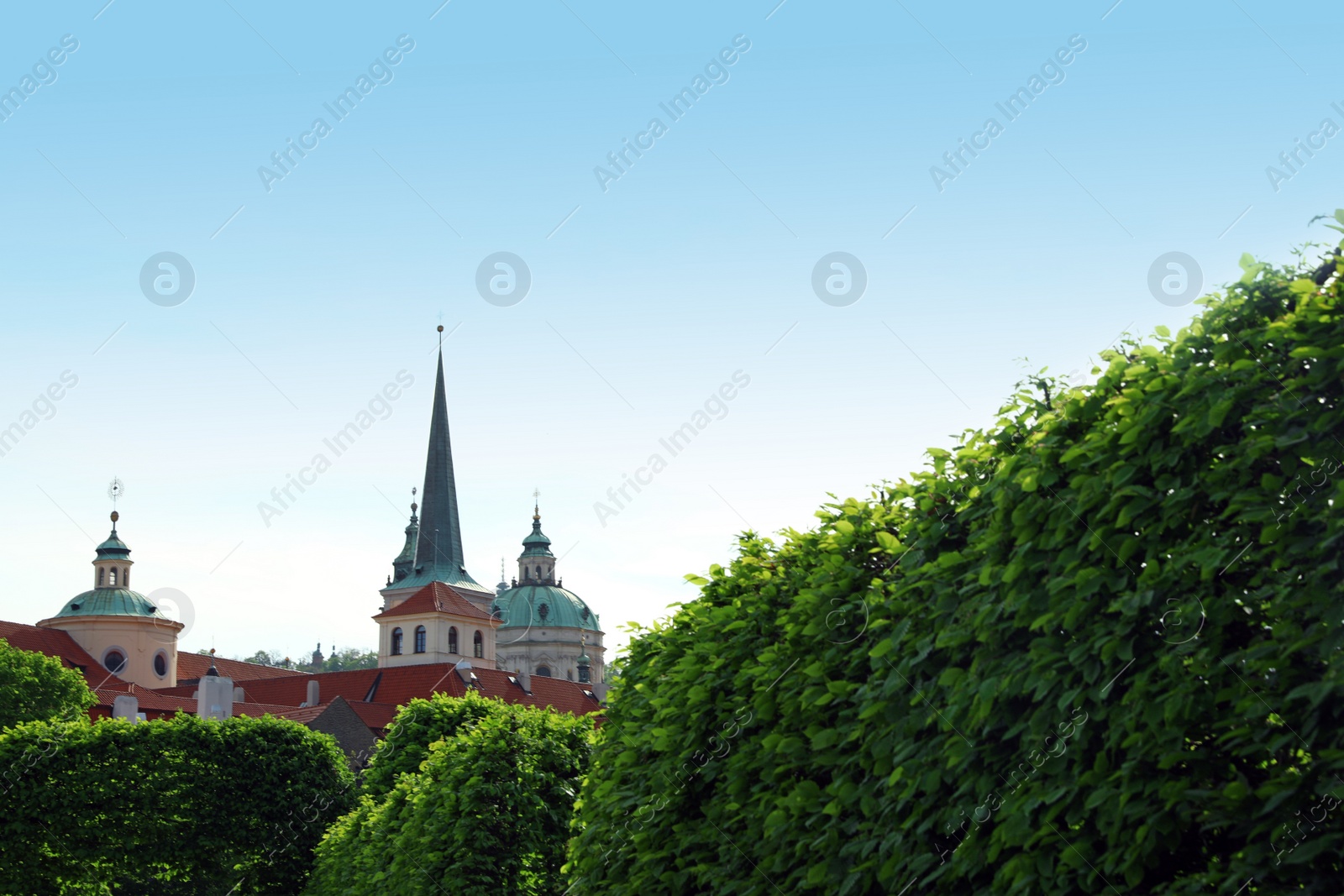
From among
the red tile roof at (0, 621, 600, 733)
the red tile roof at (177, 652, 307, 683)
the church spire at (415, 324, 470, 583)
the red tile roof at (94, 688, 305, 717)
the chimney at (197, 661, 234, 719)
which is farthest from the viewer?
the church spire at (415, 324, 470, 583)

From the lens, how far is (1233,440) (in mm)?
6414

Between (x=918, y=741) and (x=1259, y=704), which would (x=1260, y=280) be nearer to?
(x=1259, y=704)

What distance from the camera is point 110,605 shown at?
358ft

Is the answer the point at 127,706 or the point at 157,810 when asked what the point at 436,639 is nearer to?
the point at 127,706

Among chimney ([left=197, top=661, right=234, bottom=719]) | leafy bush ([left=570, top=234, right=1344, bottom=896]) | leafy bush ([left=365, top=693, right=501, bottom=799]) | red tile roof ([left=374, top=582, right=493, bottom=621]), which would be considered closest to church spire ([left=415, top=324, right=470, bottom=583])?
red tile roof ([left=374, top=582, right=493, bottom=621])

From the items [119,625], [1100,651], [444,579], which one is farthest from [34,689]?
[1100,651]

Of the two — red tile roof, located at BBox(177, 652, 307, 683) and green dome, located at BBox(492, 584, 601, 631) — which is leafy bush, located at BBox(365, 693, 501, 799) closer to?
red tile roof, located at BBox(177, 652, 307, 683)

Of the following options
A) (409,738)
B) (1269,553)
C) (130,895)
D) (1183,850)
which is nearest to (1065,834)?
(1183,850)

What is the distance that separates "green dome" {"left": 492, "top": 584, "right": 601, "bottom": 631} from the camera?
149875mm

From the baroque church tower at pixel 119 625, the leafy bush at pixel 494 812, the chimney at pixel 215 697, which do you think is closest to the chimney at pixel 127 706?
the chimney at pixel 215 697

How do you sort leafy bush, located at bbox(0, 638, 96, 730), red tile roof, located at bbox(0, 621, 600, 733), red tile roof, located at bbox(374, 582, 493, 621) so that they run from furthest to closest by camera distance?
red tile roof, located at bbox(374, 582, 493, 621), red tile roof, located at bbox(0, 621, 600, 733), leafy bush, located at bbox(0, 638, 96, 730)

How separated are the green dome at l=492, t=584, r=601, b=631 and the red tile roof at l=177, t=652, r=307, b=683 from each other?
24.7 metres

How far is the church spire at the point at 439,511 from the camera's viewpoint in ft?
455

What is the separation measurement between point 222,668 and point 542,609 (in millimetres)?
36149
